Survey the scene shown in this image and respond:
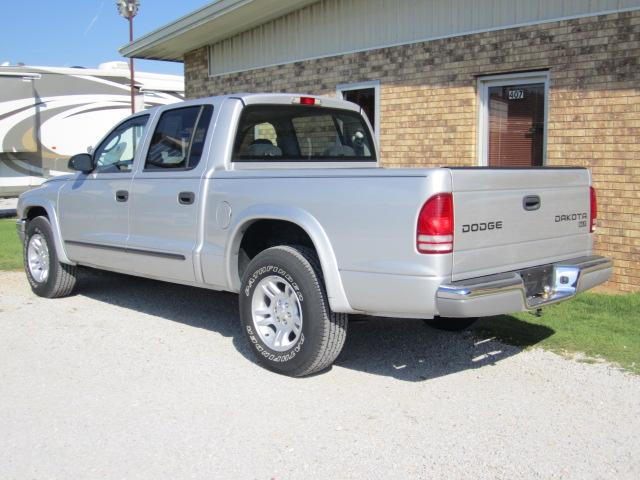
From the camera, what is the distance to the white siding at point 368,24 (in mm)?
7965

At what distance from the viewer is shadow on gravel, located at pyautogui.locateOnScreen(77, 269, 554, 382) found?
5.29m

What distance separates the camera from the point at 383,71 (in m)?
9.62

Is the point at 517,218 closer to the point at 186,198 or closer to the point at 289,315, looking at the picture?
the point at 289,315

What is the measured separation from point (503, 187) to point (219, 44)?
29.7 feet

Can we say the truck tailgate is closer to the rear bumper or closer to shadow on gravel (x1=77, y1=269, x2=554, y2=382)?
the rear bumper

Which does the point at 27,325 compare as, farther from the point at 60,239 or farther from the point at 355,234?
the point at 355,234

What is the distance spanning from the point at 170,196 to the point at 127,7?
45.4 feet

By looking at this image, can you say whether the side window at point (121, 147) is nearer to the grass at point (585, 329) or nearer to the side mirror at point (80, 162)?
the side mirror at point (80, 162)

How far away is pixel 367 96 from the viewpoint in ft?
32.9

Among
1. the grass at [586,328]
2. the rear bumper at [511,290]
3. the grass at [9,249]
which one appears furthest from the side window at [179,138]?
the grass at [9,249]

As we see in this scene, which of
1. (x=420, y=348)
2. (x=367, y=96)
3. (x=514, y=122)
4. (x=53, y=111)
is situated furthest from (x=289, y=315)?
(x=53, y=111)

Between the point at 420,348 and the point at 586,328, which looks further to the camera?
the point at 586,328

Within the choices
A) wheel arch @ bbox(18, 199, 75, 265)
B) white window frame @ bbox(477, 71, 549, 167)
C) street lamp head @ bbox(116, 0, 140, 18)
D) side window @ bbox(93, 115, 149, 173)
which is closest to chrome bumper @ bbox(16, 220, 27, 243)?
wheel arch @ bbox(18, 199, 75, 265)

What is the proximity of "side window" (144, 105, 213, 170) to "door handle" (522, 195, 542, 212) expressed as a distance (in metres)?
2.53
